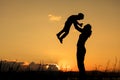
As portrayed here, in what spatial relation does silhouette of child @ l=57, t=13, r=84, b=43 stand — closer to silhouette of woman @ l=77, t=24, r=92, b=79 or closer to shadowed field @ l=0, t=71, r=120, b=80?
silhouette of woman @ l=77, t=24, r=92, b=79

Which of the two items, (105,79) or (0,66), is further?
(105,79)

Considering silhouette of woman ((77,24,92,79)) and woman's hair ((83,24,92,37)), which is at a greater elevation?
woman's hair ((83,24,92,37))

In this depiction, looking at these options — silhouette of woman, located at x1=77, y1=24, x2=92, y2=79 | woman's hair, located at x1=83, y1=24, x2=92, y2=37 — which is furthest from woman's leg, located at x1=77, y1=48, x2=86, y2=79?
woman's hair, located at x1=83, y1=24, x2=92, y2=37

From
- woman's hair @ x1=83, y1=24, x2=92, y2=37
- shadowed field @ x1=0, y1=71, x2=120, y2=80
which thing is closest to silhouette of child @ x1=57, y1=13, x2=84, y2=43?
woman's hair @ x1=83, y1=24, x2=92, y2=37

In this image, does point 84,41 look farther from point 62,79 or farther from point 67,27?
point 62,79

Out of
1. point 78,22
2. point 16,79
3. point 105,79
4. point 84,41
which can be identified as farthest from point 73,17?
point 105,79

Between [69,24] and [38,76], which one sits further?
[38,76]

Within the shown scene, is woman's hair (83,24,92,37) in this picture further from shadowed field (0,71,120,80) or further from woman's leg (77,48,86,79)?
shadowed field (0,71,120,80)

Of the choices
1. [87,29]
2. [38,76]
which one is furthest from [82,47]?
[38,76]

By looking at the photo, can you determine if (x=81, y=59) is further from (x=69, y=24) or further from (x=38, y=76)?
(x=38, y=76)

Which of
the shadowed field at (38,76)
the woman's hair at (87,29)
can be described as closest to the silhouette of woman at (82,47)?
the woman's hair at (87,29)

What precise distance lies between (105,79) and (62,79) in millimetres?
2534

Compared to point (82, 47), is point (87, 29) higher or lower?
higher

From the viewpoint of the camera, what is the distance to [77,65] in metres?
12.1
